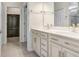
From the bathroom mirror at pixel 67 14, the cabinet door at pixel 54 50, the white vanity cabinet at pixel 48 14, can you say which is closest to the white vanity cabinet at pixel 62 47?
the cabinet door at pixel 54 50

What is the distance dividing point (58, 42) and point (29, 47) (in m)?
2.47

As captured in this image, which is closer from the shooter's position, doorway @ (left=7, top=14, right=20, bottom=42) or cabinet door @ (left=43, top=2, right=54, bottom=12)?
cabinet door @ (left=43, top=2, right=54, bottom=12)

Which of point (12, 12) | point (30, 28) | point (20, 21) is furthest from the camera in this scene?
point (20, 21)

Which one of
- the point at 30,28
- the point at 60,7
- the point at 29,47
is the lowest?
the point at 29,47

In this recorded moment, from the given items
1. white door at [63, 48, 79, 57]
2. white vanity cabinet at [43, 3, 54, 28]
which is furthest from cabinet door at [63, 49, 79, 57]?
white vanity cabinet at [43, 3, 54, 28]

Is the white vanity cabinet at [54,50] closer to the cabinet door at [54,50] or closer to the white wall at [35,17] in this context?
the cabinet door at [54,50]

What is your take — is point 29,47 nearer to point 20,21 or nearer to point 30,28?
point 30,28

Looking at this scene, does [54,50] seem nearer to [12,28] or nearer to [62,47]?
[62,47]

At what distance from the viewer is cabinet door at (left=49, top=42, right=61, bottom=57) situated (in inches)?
86.7

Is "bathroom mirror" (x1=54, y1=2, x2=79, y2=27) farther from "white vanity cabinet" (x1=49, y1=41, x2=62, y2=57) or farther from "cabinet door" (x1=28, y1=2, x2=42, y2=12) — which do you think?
"cabinet door" (x1=28, y1=2, x2=42, y2=12)

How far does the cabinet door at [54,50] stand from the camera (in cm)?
220

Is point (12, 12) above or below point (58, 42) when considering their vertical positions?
above

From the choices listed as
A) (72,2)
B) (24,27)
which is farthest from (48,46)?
(24,27)

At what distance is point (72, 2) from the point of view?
2824 mm
